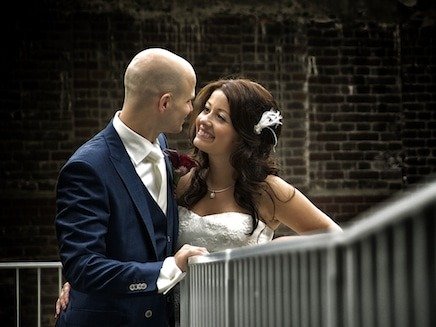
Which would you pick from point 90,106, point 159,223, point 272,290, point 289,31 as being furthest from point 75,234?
point 289,31

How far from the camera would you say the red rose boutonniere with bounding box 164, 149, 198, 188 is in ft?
9.43

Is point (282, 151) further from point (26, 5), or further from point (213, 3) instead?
point (26, 5)

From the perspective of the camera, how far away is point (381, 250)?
1.00 metres

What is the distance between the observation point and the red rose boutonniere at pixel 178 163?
287 centimetres

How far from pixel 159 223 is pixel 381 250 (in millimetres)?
1596

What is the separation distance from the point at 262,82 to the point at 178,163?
208 inches

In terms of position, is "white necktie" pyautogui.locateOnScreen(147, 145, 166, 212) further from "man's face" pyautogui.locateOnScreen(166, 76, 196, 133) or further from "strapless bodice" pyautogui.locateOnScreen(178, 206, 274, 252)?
"strapless bodice" pyautogui.locateOnScreen(178, 206, 274, 252)

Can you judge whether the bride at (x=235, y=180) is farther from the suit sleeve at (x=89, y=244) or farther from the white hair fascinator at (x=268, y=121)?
the suit sleeve at (x=89, y=244)

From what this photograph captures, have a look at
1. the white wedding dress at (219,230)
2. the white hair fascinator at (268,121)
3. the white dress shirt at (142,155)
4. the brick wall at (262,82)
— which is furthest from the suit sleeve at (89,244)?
the brick wall at (262,82)

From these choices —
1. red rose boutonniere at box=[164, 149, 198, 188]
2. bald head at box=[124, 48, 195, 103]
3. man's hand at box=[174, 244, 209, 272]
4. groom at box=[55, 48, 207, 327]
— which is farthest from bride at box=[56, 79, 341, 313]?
man's hand at box=[174, 244, 209, 272]

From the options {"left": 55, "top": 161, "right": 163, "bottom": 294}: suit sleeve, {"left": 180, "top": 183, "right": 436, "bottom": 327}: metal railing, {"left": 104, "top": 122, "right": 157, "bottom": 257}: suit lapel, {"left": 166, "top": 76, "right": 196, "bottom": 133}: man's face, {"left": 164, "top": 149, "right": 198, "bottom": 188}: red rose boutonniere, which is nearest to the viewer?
{"left": 180, "top": 183, "right": 436, "bottom": 327}: metal railing

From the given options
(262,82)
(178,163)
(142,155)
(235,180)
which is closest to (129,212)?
(142,155)

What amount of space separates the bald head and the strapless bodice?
64 centimetres

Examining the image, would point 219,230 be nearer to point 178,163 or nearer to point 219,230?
point 219,230
